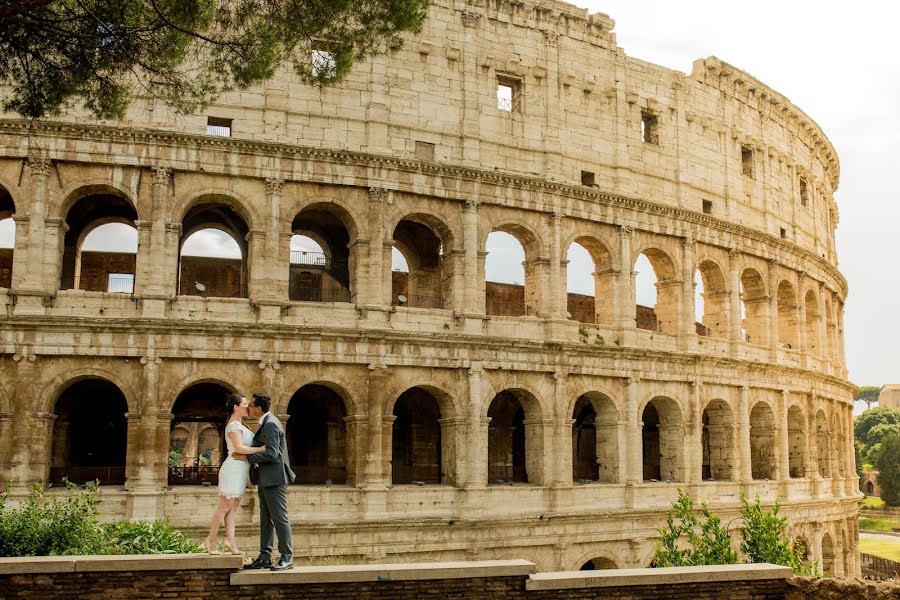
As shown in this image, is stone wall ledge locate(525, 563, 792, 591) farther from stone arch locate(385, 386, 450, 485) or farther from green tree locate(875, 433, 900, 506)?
green tree locate(875, 433, 900, 506)

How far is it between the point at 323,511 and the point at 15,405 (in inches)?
267

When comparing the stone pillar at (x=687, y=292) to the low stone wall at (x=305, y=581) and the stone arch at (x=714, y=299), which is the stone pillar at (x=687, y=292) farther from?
the low stone wall at (x=305, y=581)

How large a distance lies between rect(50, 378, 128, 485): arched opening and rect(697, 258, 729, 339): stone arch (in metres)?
17.0

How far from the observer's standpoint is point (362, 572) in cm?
983

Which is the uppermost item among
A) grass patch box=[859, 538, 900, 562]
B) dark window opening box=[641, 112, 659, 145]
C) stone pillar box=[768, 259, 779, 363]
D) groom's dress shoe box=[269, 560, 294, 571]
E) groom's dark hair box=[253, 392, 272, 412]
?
dark window opening box=[641, 112, 659, 145]

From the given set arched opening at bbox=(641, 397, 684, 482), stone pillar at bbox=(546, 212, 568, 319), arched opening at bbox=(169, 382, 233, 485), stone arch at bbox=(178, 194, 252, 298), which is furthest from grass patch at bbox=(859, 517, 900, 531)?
stone arch at bbox=(178, 194, 252, 298)

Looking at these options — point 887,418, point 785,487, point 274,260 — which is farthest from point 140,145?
point 887,418

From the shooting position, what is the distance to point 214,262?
23.5 meters

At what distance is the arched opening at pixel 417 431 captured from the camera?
22844 millimetres

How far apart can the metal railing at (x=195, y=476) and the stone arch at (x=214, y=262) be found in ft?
13.7

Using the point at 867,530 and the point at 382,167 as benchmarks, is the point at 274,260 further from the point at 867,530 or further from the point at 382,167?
the point at 867,530

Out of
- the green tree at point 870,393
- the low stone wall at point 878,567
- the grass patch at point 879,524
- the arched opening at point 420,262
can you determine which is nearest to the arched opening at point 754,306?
the arched opening at point 420,262

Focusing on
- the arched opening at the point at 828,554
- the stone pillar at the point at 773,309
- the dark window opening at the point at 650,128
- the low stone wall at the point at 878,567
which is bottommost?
the low stone wall at the point at 878,567

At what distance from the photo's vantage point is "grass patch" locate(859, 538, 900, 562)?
44338 millimetres
